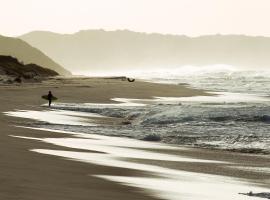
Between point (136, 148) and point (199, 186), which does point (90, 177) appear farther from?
point (136, 148)

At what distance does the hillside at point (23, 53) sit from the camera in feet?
620

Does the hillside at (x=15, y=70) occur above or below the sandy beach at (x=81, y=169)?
above

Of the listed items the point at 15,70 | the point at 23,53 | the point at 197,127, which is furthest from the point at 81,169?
the point at 23,53

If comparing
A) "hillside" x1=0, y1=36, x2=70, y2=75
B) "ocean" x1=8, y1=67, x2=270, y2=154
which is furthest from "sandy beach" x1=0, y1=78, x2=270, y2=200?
"hillside" x1=0, y1=36, x2=70, y2=75

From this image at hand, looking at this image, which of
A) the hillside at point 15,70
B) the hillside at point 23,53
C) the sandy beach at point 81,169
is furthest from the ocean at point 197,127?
the hillside at point 23,53

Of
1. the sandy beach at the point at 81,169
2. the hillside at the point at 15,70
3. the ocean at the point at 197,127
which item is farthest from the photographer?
the hillside at the point at 15,70

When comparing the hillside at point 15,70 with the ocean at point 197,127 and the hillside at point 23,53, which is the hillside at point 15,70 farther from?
the hillside at point 23,53

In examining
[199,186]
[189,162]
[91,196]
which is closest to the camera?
[91,196]

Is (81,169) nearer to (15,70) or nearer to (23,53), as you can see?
(15,70)

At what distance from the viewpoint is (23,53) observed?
19312 cm

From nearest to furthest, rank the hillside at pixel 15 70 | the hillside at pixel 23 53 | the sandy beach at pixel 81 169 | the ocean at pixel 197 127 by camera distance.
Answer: the sandy beach at pixel 81 169 < the ocean at pixel 197 127 < the hillside at pixel 15 70 < the hillside at pixel 23 53

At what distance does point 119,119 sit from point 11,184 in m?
21.6

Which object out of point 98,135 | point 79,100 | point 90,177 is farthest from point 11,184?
point 79,100

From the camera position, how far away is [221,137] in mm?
24062
